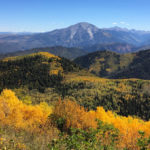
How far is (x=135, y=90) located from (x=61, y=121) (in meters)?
133

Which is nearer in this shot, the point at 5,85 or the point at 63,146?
the point at 63,146

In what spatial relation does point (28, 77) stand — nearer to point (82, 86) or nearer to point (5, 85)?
point (5, 85)

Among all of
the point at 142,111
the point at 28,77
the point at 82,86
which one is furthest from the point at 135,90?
the point at 28,77

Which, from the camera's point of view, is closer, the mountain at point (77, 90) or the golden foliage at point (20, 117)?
the golden foliage at point (20, 117)

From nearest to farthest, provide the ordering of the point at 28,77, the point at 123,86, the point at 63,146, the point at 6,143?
the point at 6,143, the point at 63,146, the point at 123,86, the point at 28,77

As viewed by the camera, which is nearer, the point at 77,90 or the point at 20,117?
the point at 20,117

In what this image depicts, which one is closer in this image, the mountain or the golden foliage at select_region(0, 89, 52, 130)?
the golden foliage at select_region(0, 89, 52, 130)

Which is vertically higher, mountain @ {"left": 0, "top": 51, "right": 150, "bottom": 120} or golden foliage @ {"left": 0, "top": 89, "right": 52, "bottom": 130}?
golden foliage @ {"left": 0, "top": 89, "right": 52, "bottom": 130}

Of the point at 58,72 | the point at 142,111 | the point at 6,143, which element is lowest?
the point at 142,111

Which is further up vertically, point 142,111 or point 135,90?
point 135,90

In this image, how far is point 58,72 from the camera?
19088 centimetres

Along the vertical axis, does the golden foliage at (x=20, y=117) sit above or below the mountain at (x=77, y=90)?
above

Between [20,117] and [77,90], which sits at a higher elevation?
[20,117]

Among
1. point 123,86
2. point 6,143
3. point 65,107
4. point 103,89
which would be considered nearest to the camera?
point 6,143
